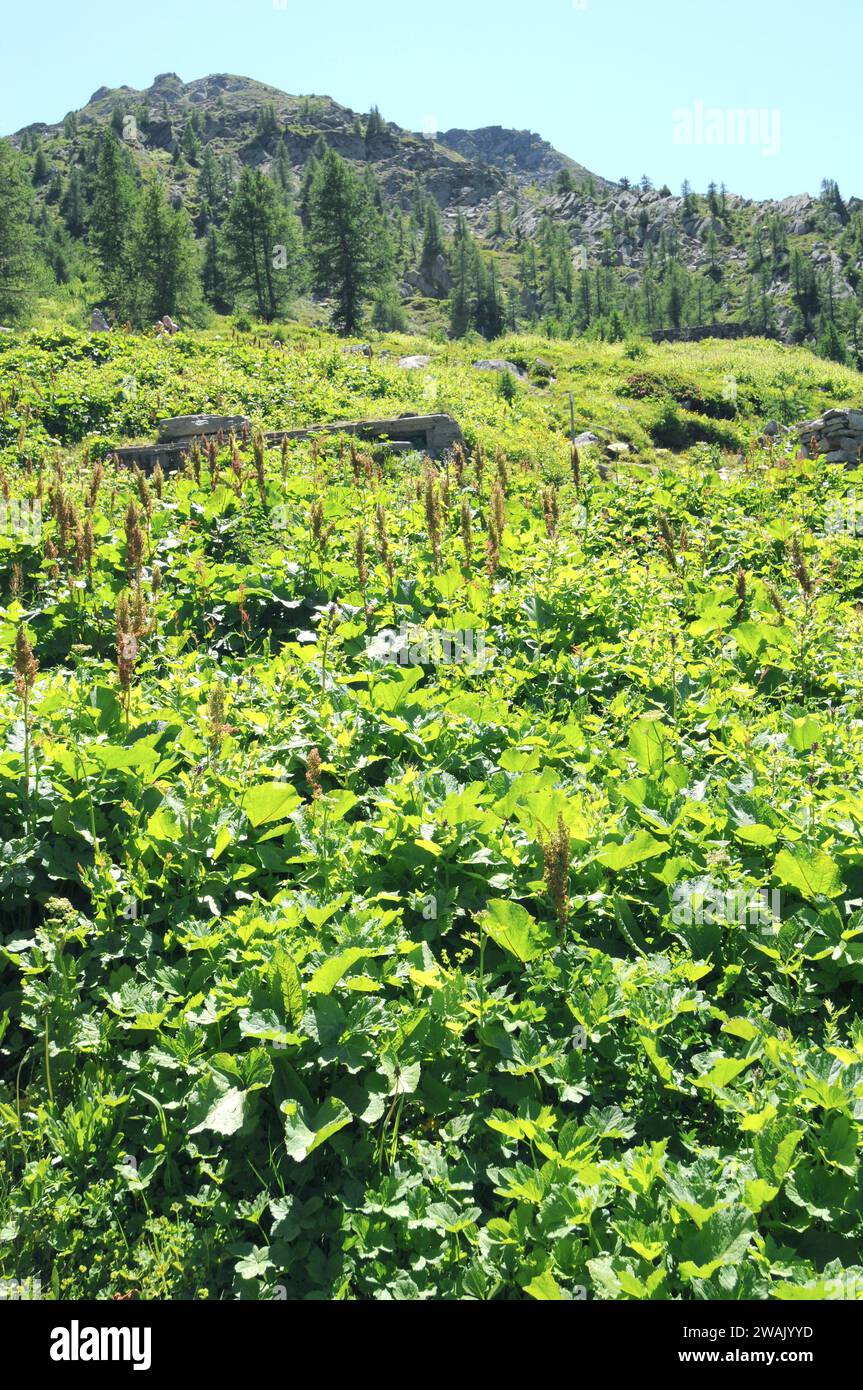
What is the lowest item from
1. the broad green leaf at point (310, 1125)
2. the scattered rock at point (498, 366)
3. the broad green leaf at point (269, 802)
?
the broad green leaf at point (310, 1125)

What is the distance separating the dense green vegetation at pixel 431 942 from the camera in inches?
116

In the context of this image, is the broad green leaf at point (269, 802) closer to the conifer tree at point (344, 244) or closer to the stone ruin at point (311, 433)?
the stone ruin at point (311, 433)

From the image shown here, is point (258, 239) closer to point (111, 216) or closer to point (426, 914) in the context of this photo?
point (111, 216)

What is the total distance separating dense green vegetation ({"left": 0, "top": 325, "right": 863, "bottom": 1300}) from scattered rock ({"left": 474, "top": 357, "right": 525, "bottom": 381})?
841 inches

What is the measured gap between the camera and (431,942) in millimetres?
4137

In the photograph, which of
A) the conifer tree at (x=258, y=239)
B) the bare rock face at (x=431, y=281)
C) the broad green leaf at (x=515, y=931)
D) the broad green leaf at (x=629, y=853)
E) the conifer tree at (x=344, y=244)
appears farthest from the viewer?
the bare rock face at (x=431, y=281)

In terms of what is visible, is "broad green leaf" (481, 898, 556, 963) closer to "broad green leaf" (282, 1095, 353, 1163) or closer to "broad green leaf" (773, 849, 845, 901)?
"broad green leaf" (282, 1095, 353, 1163)

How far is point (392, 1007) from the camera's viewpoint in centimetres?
353

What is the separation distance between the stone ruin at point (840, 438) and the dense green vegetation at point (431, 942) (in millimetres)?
9868

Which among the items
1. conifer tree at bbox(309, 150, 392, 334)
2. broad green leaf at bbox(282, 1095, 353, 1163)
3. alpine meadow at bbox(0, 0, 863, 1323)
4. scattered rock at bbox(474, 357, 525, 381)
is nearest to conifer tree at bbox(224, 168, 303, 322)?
conifer tree at bbox(309, 150, 392, 334)

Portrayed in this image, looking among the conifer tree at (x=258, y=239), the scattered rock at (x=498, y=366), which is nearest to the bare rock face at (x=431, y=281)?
the conifer tree at (x=258, y=239)

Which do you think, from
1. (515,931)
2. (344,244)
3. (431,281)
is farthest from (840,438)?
(431,281)
